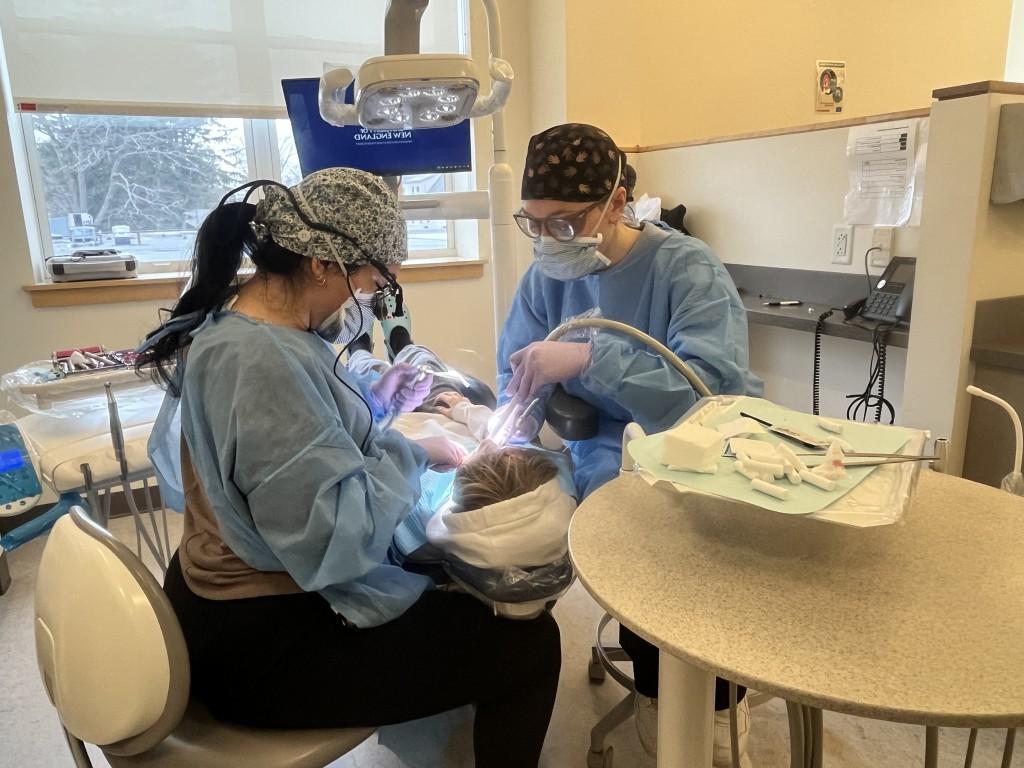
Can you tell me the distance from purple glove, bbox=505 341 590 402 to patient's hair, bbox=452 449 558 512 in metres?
0.16

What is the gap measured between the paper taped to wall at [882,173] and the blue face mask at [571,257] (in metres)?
1.05

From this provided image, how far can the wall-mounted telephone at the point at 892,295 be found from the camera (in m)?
1.98

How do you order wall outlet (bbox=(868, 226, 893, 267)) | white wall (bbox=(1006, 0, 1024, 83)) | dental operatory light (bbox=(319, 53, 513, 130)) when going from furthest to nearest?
white wall (bbox=(1006, 0, 1024, 83)) < wall outlet (bbox=(868, 226, 893, 267)) < dental operatory light (bbox=(319, 53, 513, 130))

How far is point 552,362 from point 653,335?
0.90ft

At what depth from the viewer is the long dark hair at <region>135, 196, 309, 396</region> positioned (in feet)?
3.36

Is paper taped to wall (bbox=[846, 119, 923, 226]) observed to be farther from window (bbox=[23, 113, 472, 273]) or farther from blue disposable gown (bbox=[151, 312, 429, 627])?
blue disposable gown (bbox=[151, 312, 429, 627])

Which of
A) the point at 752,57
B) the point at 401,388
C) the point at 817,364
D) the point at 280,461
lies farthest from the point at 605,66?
the point at 280,461

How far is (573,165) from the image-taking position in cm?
137

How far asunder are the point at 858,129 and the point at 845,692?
1.98m

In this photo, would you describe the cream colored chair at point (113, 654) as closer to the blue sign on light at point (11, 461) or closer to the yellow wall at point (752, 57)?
the blue sign on light at point (11, 461)

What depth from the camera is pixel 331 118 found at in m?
1.48

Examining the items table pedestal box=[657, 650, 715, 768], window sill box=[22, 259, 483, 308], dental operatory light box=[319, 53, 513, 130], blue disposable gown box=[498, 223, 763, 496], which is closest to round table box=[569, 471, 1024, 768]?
table pedestal box=[657, 650, 715, 768]

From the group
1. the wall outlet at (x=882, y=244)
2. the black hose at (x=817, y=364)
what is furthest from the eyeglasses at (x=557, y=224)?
the wall outlet at (x=882, y=244)

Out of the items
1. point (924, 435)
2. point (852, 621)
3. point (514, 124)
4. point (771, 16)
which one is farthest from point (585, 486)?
point (771, 16)
